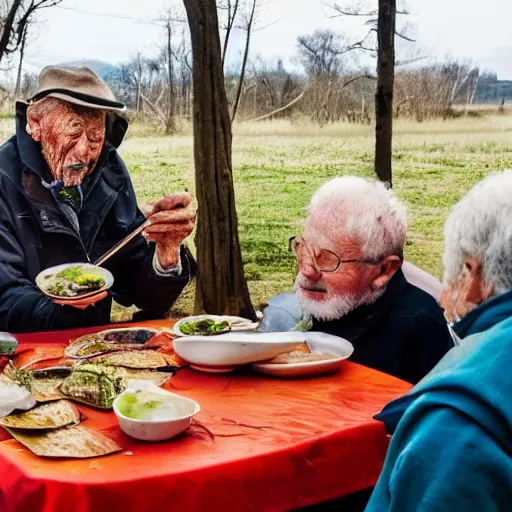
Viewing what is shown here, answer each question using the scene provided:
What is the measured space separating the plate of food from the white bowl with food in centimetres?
89

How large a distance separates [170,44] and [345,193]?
136cm

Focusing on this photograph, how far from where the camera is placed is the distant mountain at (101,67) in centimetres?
309

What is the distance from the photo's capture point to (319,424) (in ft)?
5.78

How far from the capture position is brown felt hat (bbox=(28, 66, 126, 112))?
9.64ft

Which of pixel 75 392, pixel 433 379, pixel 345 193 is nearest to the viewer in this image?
pixel 433 379

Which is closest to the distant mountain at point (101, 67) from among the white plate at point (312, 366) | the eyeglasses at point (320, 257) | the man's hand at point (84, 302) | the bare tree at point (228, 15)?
the bare tree at point (228, 15)

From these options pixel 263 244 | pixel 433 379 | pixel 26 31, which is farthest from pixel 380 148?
pixel 433 379

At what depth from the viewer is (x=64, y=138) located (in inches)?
115

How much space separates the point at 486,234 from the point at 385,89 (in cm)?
251

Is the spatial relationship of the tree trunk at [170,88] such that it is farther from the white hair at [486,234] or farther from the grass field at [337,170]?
the white hair at [486,234]

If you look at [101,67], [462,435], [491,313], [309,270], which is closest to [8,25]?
[101,67]

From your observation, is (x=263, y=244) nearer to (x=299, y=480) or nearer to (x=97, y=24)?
(x=97, y=24)

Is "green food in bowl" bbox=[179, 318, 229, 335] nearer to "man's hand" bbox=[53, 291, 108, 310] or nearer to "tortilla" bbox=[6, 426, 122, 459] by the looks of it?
"man's hand" bbox=[53, 291, 108, 310]

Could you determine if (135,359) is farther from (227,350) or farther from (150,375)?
(227,350)
